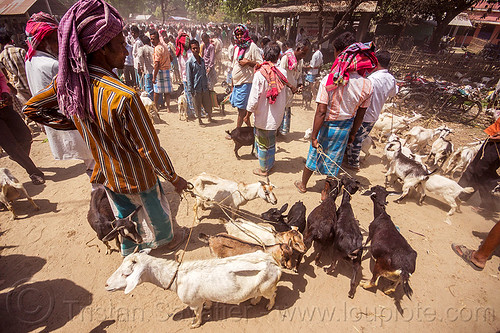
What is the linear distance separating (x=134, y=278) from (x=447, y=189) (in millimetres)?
5667

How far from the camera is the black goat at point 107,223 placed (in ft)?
9.45

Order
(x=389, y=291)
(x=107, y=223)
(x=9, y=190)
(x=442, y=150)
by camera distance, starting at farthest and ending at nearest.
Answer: (x=442, y=150), (x=9, y=190), (x=107, y=223), (x=389, y=291)

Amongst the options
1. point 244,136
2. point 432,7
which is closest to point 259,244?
point 244,136

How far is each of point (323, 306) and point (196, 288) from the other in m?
1.69

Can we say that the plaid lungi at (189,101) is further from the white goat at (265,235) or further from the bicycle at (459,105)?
the bicycle at (459,105)

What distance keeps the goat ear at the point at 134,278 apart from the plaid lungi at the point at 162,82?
24.7 feet

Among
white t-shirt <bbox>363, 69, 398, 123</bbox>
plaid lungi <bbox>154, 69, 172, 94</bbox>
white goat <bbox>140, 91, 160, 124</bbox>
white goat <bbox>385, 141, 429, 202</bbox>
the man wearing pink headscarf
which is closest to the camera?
the man wearing pink headscarf

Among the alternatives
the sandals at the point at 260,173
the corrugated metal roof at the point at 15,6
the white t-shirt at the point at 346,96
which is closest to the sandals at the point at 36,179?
the sandals at the point at 260,173

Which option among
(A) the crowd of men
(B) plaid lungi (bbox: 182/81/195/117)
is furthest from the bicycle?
(B) plaid lungi (bbox: 182/81/195/117)

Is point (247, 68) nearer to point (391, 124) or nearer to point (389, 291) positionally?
point (391, 124)

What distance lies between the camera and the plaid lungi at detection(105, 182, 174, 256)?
9.32ft

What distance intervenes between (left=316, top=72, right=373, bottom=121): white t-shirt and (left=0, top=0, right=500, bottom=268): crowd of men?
0.6 inches

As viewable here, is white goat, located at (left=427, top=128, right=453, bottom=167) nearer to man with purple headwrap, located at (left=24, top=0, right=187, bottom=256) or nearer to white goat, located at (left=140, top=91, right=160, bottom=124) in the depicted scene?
man with purple headwrap, located at (left=24, top=0, right=187, bottom=256)

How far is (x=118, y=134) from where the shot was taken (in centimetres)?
216
